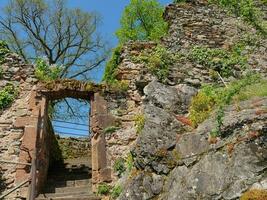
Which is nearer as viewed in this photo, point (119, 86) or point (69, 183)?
point (69, 183)

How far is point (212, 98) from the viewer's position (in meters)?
10.1

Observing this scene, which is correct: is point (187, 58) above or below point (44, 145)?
above

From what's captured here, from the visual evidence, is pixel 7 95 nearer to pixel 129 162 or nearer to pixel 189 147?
pixel 129 162

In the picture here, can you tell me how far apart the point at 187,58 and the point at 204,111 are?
9.10ft

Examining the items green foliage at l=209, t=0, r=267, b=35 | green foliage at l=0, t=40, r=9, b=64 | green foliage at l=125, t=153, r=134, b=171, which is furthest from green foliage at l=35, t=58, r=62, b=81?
green foliage at l=209, t=0, r=267, b=35

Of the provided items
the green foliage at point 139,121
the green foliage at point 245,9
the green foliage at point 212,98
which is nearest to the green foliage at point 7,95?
the green foliage at point 139,121

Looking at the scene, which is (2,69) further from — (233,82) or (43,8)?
(43,8)

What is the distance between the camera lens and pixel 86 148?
14703 millimetres

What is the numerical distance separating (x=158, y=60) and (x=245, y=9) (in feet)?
12.4

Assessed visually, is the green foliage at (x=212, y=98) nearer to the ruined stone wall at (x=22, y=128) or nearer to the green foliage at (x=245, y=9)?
the green foliage at (x=245, y=9)

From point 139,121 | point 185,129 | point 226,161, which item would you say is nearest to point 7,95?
point 139,121

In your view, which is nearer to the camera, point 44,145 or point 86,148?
point 44,145

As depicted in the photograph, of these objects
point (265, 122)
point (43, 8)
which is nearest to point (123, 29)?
point (43, 8)

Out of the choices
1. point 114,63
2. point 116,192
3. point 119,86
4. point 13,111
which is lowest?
point 116,192
